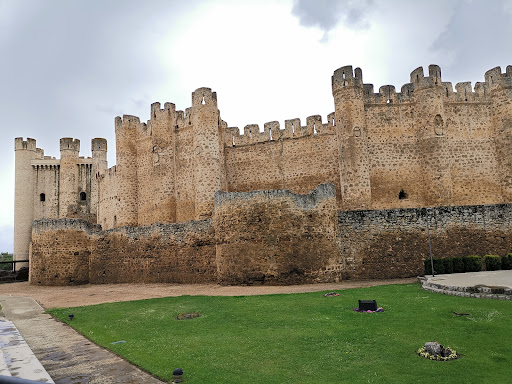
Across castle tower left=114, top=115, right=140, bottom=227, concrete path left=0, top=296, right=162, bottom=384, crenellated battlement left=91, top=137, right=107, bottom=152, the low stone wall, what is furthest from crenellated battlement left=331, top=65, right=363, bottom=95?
crenellated battlement left=91, top=137, right=107, bottom=152

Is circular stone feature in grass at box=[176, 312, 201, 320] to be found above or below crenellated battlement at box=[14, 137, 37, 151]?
below

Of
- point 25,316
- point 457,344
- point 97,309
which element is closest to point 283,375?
point 457,344

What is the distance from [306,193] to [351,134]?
4.22 meters

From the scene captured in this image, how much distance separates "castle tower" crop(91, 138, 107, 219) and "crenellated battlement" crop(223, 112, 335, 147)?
14.3 m

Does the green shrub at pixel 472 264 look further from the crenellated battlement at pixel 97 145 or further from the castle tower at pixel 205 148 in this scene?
the crenellated battlement at pixel 97 145

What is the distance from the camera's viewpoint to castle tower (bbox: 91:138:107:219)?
122ft

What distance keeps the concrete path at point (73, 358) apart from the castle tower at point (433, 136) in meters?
20.4

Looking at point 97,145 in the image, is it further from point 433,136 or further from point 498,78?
point 498,78

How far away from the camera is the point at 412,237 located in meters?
16.6

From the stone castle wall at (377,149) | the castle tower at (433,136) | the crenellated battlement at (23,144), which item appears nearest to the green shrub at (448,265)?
the stone castle wall at (377,149)

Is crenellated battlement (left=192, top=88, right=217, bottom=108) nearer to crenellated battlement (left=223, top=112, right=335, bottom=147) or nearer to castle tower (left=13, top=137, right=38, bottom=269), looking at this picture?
crenellated battlement (left=223, top=112, right=335, bottom=147)

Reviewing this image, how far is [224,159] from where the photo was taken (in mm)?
28578

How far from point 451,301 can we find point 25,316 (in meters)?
11.4

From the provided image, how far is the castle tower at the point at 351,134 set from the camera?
2322 centimetres
